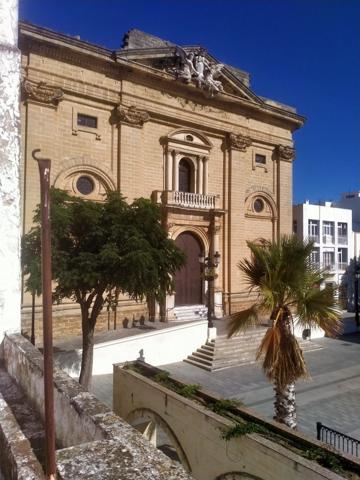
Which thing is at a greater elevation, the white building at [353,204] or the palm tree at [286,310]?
the white building at [353,204]

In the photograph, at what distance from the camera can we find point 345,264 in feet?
105

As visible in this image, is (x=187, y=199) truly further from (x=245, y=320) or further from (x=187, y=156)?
(x=245, y=320)

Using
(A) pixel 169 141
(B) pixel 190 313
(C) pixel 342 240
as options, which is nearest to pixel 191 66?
(A) pixel 169 141

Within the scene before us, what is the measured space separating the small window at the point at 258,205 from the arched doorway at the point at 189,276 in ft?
15.4

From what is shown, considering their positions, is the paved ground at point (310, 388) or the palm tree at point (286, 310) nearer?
the palm tree at point (286, 310)

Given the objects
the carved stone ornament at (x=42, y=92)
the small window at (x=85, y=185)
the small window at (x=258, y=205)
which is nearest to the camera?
the carved stone ornament at (x=42, y=92)

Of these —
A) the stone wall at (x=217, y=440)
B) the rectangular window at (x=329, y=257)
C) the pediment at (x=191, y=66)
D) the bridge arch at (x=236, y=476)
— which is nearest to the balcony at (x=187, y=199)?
the pediment at (x=191, y=66)

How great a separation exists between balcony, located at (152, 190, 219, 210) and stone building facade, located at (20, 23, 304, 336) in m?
0.05

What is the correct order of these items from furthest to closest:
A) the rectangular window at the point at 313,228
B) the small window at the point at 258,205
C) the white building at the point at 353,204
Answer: the white building at the point at 353,204 → the rectangular window at the point at 313,228 → the small window at the point at 258,205

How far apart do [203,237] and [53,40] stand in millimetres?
11021

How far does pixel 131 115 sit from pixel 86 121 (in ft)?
6.74

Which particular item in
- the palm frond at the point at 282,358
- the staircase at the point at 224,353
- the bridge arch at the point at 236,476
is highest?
the palm frond at the point at 282,358

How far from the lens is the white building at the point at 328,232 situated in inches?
1161

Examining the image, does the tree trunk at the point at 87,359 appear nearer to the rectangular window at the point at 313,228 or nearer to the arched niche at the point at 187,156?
the arched niche at the point at 187,156
